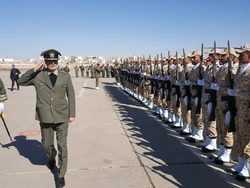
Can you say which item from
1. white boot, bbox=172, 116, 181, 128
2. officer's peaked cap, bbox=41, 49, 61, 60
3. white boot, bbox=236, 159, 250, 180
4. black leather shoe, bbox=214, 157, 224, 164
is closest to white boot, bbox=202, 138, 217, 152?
black leather shoe, bbox=214, 157, 224, 164

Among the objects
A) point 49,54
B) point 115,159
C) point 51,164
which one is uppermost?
point 49,54

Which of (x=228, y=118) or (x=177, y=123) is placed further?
(x=177, y=123)

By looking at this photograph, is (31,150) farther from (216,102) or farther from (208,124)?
(216,102)

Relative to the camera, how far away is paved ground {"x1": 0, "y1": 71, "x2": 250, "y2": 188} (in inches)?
172

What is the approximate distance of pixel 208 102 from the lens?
18.3 ft

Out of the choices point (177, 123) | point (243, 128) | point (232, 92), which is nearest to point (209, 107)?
point (232, 92)

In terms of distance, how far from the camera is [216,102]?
547 cm

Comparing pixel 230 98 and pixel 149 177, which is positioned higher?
pixel 230 98

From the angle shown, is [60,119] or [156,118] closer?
[60,119]

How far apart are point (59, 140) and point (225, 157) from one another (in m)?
2.97

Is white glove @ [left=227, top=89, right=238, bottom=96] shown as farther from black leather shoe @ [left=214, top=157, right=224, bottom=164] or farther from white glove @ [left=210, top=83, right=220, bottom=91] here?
black leather shoe @ [left=214, top=157, right=224, bottom=164]

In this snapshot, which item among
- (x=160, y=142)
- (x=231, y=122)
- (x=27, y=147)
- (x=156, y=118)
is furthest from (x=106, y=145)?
(x=156, y=118)

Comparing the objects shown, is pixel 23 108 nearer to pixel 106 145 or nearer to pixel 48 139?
pixel 106 145

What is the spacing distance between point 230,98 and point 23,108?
931cm
